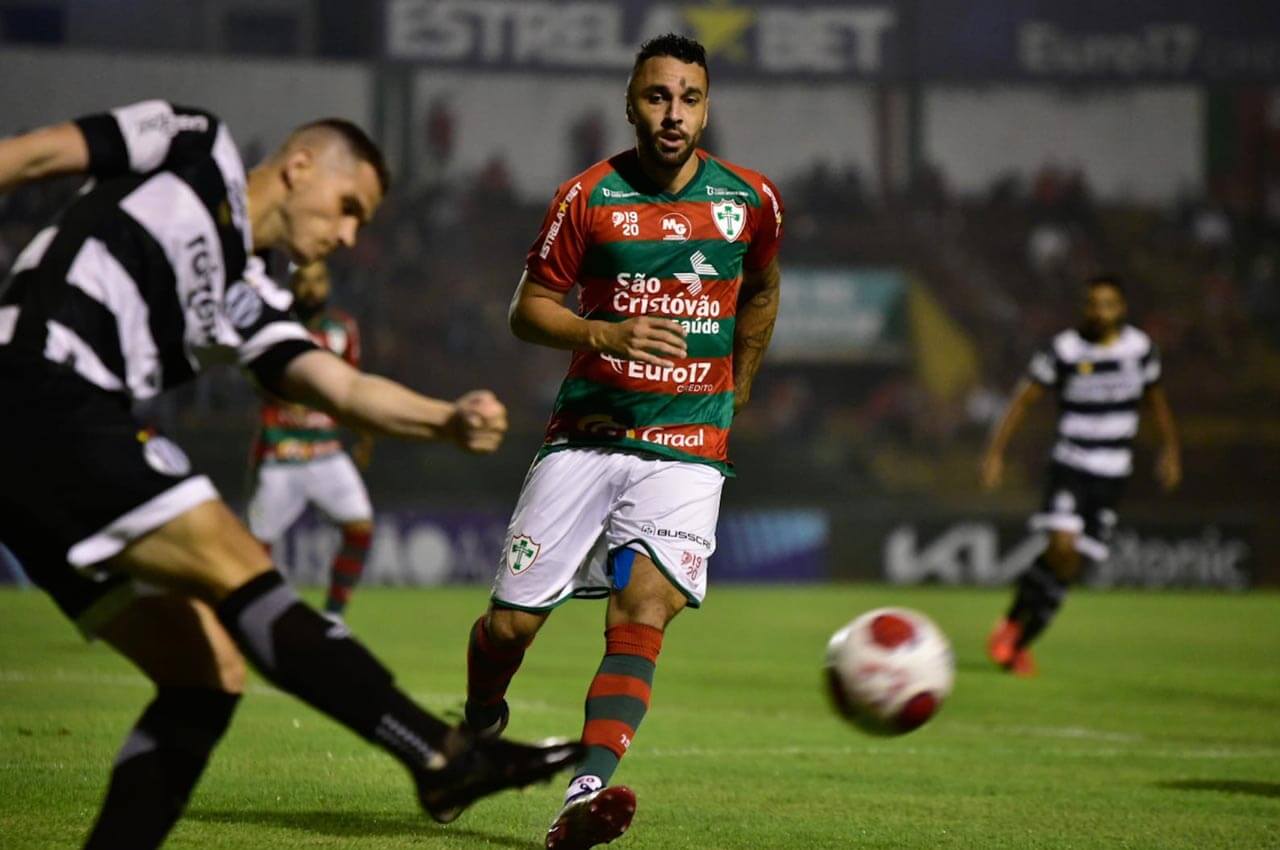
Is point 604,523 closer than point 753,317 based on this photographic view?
Yes

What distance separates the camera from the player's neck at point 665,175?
5.61m

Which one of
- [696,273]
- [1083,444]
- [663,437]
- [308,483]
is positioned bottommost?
[308,483]

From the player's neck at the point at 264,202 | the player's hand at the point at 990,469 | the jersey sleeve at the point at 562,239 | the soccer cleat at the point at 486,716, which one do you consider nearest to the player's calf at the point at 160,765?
the player's neck at the point at 264,202

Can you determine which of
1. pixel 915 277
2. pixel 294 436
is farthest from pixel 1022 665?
pixel 915 277

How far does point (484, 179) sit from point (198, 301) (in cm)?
2790

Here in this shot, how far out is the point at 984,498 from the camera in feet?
90.6

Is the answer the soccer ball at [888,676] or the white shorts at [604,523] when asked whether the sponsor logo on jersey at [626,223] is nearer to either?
the white shorts at [604,523]

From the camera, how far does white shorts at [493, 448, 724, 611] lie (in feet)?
17.7

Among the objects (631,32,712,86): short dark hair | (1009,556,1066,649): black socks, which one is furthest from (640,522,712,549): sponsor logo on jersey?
(1009,556,1066,649): black socks

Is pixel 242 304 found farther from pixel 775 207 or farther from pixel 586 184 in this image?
pixel 775 207

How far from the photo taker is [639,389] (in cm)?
554

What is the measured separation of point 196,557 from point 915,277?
2767 cm

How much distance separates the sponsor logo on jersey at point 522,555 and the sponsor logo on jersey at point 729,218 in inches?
45.5

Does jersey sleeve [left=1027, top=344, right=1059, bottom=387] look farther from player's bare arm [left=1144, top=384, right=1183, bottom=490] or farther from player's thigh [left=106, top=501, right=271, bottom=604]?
player's thigh [left=106, top=501, right=271, bottom=604]
